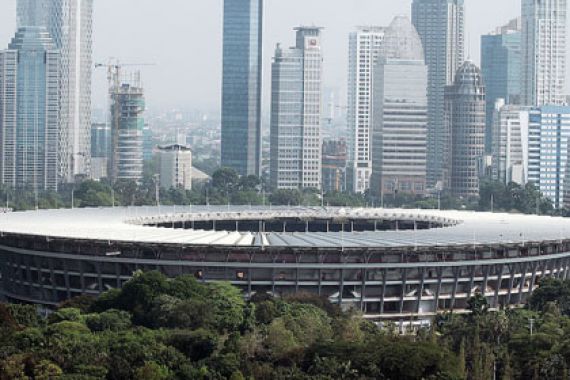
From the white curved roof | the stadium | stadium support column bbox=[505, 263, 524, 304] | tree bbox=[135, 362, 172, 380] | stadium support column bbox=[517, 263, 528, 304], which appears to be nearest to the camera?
tree bbox=[135, 362, 172, 380]

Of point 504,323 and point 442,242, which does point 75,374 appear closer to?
point 504,323

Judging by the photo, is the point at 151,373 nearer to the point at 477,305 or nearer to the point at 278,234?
the point at 477,305

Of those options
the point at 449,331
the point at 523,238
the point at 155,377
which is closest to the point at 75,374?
the point at 155,377

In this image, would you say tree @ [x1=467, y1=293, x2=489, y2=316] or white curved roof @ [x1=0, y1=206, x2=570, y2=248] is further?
white curved roof @ [x1=0, y1=206, x2=570, y2=248]

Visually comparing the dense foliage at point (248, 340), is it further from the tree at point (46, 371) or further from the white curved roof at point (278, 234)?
the white curved roof at point (278, 234)

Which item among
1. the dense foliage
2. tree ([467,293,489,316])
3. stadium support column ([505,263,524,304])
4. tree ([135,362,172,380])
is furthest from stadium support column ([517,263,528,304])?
tree ([135,362,172,380])

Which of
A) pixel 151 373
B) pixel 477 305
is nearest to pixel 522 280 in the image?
pixel 477 305

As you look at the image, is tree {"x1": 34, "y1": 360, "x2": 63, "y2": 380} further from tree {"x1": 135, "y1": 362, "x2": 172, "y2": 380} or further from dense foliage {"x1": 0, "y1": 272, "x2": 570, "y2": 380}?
tree {"x1": 135, "y1": 362, "x2": 172, "y2": 380}
